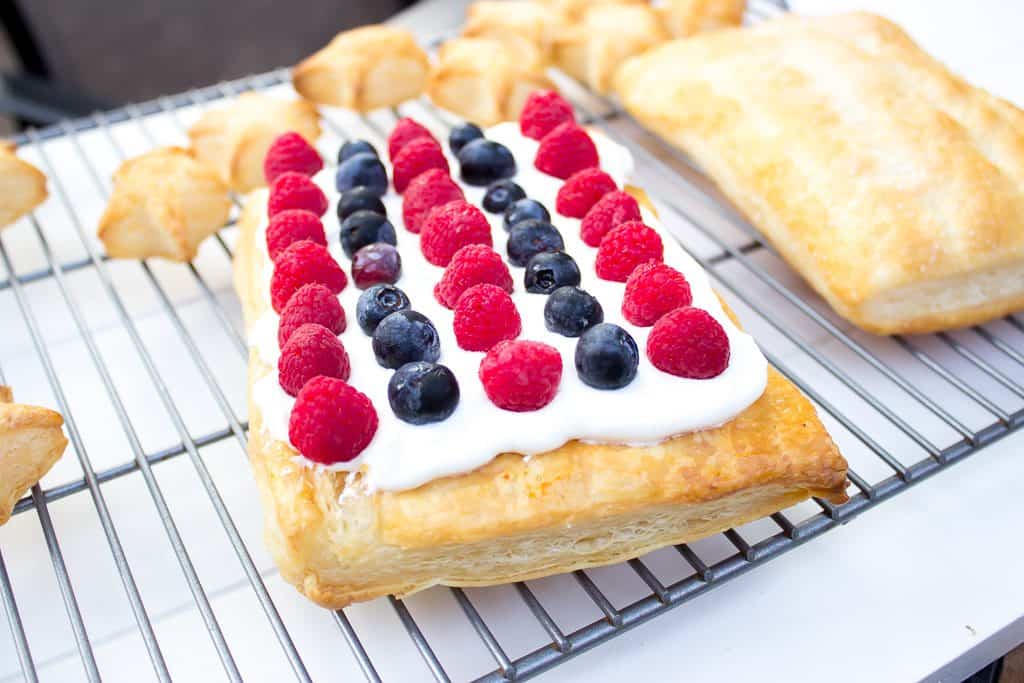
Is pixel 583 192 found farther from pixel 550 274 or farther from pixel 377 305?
pixel 377 305

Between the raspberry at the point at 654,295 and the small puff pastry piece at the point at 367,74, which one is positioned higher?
the raspberry at the point at 654,295

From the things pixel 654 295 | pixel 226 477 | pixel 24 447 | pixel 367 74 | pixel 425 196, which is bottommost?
pixel 226 477

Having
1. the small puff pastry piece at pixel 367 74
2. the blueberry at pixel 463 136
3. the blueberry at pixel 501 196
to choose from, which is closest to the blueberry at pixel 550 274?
the blueberry at pixel 501 196

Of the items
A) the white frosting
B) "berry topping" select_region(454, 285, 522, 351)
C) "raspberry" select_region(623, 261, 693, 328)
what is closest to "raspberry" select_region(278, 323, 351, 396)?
the white frosting

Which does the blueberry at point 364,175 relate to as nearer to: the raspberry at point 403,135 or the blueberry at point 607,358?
the raspberry at point 403,135

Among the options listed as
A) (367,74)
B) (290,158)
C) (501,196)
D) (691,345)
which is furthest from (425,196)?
(367,74)

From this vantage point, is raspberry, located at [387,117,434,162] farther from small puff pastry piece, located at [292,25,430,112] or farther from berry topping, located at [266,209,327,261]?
small puff pastry piece, located at [292,25,430,112]
